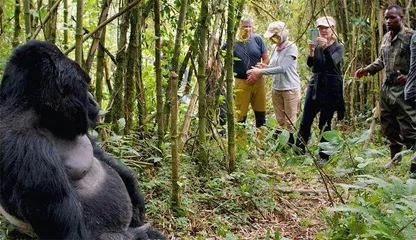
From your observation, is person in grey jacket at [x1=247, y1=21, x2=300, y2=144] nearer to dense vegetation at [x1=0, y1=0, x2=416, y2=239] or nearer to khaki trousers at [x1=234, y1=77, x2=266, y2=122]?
khaki trousers at [x1=234, y1=77, x2=266, y2=122]

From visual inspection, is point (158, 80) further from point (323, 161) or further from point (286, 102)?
point (286, 102)

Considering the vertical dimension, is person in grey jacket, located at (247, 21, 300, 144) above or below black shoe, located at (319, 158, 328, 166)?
above

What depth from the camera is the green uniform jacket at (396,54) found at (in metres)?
4.51

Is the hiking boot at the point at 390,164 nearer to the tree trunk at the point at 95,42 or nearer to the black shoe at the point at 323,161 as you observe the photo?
the black shoe at the point at 323,161

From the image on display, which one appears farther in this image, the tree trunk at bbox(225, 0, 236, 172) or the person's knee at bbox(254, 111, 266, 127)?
the person's knee at bbox(254, 111, 266, 127)

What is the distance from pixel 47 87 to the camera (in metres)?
1.74

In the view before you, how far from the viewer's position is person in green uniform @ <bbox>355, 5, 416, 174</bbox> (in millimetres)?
4500

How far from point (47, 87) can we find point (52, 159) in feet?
0.83

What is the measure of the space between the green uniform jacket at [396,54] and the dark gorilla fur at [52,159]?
3.31m

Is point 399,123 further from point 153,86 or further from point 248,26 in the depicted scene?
point 153,86

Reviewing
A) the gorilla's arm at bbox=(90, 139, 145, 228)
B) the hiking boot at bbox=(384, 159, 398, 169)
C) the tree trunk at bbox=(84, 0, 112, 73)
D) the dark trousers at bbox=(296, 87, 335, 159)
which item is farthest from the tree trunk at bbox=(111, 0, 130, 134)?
the hiking boot at bbox=(384, 159, 398, 169)

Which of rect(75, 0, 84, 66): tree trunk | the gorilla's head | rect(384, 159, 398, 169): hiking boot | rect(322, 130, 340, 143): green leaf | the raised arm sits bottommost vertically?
rect(384, 159, 398, 169): hiking boot

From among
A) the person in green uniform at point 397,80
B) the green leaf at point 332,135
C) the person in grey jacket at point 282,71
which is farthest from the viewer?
the person in grey jacket at point 282,71

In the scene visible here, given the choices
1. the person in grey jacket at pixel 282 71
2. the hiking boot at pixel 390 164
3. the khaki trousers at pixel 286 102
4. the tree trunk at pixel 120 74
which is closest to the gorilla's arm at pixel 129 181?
the tree trunk at pixel 120 74
